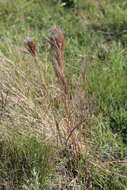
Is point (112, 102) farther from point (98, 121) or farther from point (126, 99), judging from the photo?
point (98, 121)

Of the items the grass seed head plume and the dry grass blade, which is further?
the grass seed head plume

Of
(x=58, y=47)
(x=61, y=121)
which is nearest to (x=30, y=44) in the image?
(x=58, y=47)

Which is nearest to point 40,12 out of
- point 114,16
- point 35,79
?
point 114,16

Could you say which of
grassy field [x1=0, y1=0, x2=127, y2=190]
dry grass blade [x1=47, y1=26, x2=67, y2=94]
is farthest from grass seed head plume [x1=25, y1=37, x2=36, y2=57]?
dry grass blade [x1=47, y1=26, x2=67, y2=94]

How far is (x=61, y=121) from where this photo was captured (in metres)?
2.44

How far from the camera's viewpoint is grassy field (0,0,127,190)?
2.25 meters

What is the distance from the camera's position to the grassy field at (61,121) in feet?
7.39

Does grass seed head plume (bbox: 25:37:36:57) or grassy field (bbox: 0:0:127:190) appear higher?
Result: grass seed head plume (bbox: 25:37:36:57)

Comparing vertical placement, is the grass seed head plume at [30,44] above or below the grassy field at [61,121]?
above

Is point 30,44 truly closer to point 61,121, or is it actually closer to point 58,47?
point 58,47

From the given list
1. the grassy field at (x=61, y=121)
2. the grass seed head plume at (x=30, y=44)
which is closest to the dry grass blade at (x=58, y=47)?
the grassy field at (x=61, y=121)

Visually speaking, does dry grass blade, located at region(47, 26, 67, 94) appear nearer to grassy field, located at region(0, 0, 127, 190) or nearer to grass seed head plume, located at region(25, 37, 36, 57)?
grassy field, located at region(0, 0, 127, 190)

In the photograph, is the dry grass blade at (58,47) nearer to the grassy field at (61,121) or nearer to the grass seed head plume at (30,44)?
the grassy field at (61,121)

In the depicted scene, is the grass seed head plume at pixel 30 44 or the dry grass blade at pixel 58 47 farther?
the grass seed head plume at pixel 30 44
